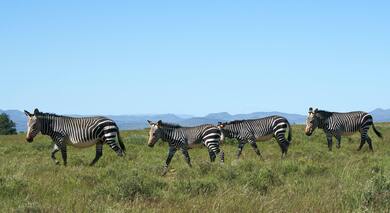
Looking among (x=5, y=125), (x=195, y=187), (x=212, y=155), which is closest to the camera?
(x=195, y=187)

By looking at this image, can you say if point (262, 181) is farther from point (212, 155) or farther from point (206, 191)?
point (212, 155)

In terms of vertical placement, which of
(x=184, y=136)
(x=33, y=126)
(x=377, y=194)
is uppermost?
(x=33, y=126)

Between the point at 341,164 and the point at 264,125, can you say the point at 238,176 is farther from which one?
the point at 264,125

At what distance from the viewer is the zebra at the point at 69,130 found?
17.2 m

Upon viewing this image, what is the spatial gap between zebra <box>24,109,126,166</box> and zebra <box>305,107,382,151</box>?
9797mm

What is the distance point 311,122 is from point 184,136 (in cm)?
812

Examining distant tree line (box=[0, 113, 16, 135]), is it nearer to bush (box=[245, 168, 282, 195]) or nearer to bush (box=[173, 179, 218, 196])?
bush (box=[245, 168, 282, 195])

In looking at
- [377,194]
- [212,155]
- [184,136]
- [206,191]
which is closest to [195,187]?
[206,191]

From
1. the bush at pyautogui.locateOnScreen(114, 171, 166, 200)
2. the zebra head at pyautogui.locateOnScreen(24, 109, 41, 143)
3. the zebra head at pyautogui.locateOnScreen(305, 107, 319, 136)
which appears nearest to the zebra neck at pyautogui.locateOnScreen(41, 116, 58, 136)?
the zebra head at pyautogui.locateOnScreen(24, 109, 41, 143)

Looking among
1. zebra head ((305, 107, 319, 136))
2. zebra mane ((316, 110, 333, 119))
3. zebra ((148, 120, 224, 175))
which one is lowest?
zebra ((148, 120, 224, 175))

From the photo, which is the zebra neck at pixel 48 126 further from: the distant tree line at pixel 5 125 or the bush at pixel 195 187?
the distant tree line at pixel 5 125

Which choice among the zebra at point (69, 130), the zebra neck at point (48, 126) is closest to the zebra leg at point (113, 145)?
the zebra at point (69, 130)

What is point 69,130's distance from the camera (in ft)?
57.1

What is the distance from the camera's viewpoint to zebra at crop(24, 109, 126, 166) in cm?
1723
